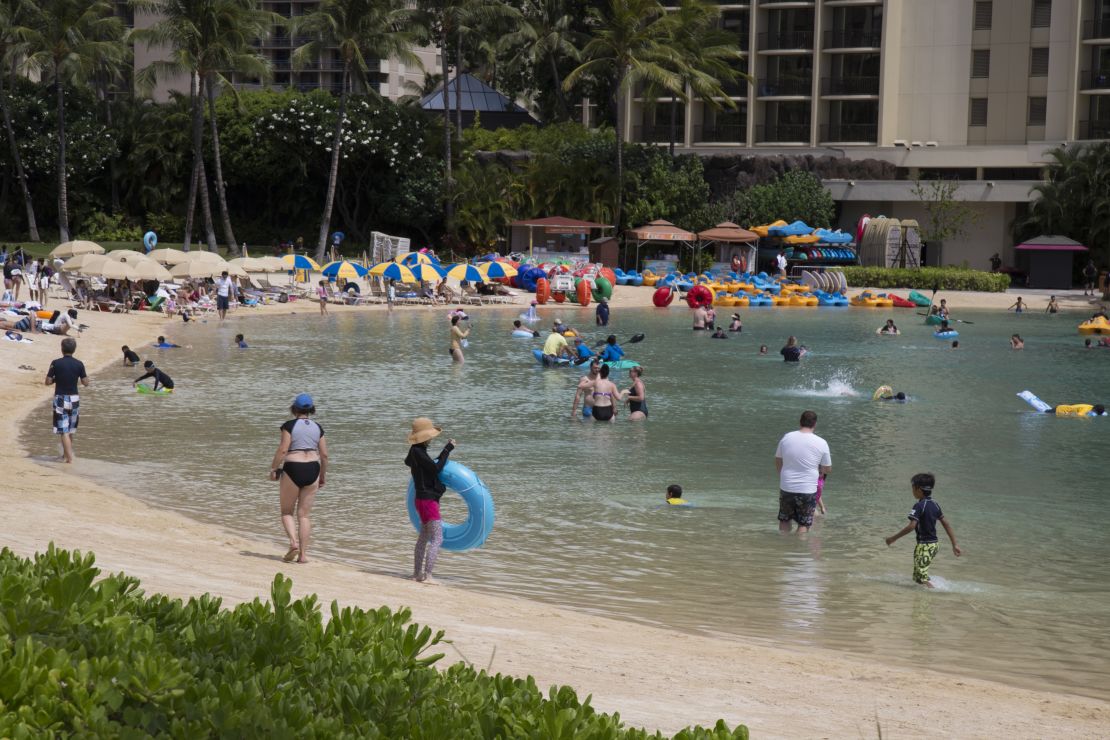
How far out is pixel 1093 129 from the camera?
65.4 metres

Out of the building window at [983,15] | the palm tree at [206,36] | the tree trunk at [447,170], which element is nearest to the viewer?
the palm tree at [206,36]

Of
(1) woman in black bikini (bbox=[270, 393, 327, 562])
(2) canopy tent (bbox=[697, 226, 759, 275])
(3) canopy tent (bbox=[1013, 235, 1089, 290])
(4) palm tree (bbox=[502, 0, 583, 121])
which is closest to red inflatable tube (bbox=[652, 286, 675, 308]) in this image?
(2) canopy tent (bbox=[697, 226, 759, 275])

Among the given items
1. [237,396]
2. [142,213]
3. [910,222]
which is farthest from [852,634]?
[142,213]

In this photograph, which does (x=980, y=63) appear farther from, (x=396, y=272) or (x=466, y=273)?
(x=396, y=272)

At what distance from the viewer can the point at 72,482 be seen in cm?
1627

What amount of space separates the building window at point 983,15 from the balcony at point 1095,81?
557 centimetres

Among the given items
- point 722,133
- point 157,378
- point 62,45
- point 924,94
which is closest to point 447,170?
point 62,45

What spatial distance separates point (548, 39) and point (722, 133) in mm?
11937

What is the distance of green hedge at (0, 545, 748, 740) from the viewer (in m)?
5.42

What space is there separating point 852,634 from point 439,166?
177 feet

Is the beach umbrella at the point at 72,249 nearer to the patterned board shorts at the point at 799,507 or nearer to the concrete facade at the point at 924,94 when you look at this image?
the concrete facade at the point at 924,94

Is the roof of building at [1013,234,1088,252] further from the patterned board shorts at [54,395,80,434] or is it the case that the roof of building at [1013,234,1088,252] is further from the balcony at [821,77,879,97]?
the patterned board shorts at [54,395,80,434]

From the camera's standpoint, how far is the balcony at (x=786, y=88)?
71.2m

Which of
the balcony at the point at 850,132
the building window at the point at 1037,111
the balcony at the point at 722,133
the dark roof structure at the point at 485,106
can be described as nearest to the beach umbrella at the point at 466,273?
the dark roof structure at the point at 485,106
